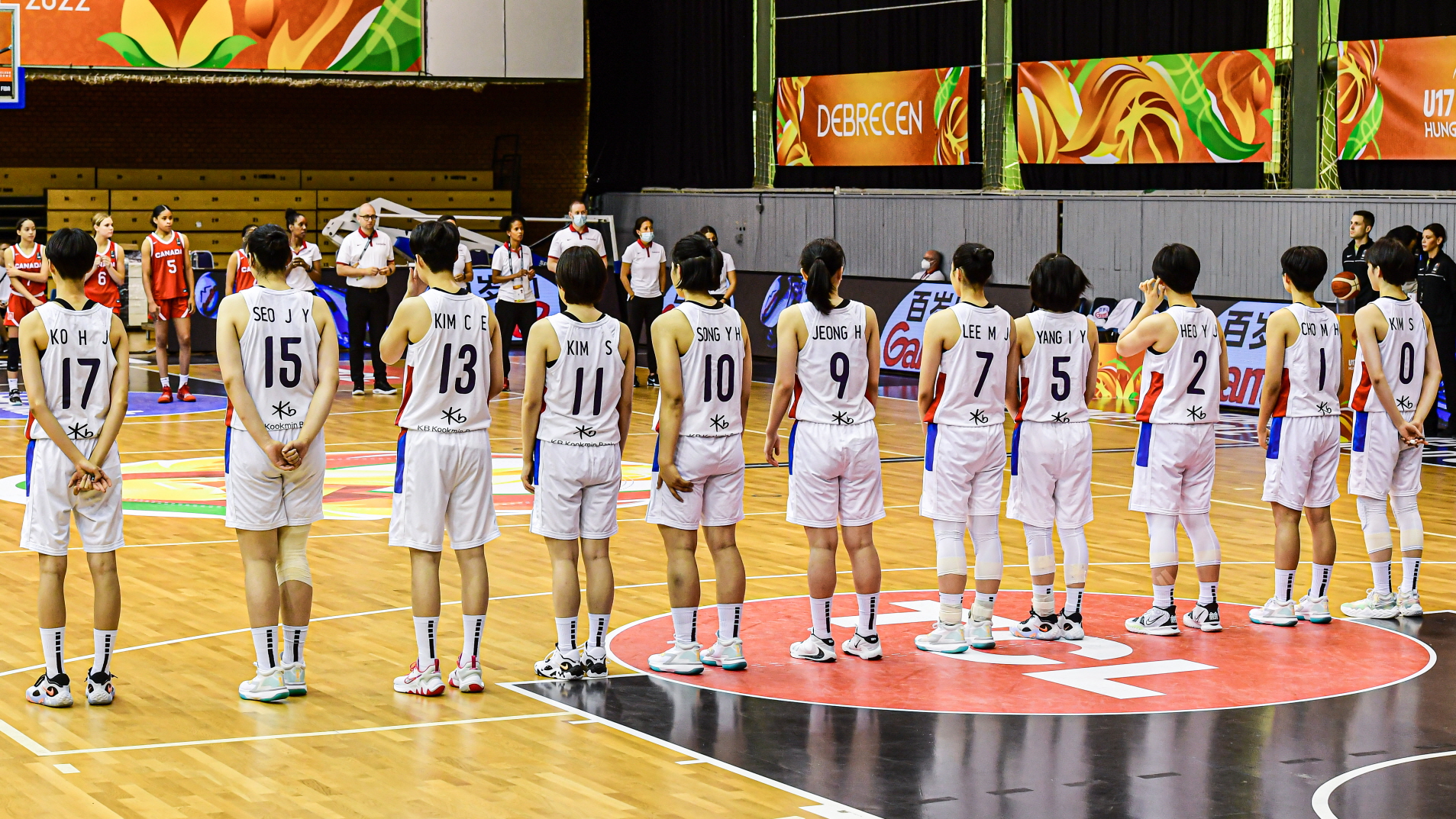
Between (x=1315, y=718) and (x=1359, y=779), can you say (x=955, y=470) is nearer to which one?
(x=1315, y=718)

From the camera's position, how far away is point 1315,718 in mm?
6426

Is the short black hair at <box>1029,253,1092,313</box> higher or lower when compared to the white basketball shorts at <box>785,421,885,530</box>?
higher

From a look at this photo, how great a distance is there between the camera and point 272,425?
255 inches

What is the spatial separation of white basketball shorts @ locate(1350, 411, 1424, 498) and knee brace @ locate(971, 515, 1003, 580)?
1.84 meters

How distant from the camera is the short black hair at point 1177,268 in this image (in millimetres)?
7648

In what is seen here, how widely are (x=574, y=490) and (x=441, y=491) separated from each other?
20.0 inches

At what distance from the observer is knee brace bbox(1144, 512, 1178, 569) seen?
7.74m

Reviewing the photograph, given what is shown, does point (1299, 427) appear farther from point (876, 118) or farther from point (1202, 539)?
point (876, 118)

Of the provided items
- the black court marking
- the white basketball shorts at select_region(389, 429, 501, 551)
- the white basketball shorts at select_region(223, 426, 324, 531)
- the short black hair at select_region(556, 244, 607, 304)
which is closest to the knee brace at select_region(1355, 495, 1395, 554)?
the black court marking

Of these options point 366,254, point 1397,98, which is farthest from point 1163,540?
point 366,254

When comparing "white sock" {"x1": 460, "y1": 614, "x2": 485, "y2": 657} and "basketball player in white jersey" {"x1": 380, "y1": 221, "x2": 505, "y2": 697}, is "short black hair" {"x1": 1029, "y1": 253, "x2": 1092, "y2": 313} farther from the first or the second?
"white sock" {"x1": 460, "y1": 614, "x2": 485, "y2": 657}

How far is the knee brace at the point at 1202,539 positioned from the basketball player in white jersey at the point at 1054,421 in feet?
1.74

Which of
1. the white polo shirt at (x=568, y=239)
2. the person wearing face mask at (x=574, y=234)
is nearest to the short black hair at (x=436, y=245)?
the person wearing face mask at (x=574, y=234)

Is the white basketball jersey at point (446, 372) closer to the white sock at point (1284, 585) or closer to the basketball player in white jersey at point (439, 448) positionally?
the basketball player in white jersey at point (439, 448)
